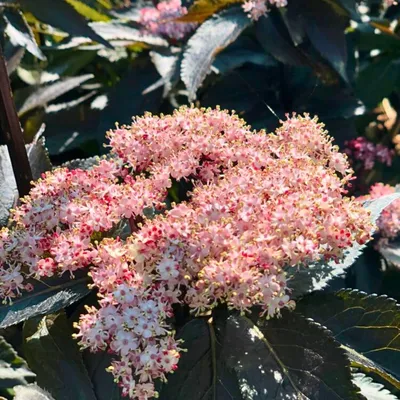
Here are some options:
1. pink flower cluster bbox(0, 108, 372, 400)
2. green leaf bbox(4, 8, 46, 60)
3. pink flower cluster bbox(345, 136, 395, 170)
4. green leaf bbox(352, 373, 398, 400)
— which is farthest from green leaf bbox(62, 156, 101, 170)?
pink flower cluster bbox(345, 136, 395, 170)

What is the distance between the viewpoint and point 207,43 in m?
1.33

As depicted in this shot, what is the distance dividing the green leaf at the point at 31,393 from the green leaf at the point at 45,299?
0.26ft

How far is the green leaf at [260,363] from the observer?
75cm

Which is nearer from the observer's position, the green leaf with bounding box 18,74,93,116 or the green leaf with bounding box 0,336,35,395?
the green leaf with bounding box 0,336,35,395

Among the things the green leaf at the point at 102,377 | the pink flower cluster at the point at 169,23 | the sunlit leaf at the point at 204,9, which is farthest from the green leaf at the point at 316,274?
the pink flower cluster at the point at 169,23

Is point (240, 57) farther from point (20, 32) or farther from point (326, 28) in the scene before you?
point (20, 32)

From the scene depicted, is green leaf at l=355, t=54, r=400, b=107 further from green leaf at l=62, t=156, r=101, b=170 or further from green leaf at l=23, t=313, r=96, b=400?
green leaf at l=23, t=313, r=96, b=400

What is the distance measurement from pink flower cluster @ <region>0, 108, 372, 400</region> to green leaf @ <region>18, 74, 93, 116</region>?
26.0 inches

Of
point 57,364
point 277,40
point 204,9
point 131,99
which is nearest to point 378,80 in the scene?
point 277,40

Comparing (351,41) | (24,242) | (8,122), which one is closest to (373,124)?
(351,41)

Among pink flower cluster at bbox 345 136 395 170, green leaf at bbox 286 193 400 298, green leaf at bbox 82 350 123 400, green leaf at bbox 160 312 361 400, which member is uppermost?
green leaf at bbox 286 193 400 298

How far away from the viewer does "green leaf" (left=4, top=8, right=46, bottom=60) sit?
1234mm

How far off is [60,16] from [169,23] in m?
0.33

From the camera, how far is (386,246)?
54.4 inches
